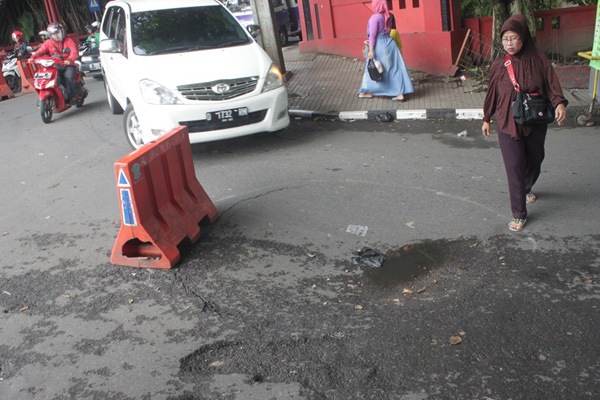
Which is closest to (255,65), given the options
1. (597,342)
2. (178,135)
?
(178,135)

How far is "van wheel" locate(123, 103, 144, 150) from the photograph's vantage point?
311 inches

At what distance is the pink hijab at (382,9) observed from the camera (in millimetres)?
9477

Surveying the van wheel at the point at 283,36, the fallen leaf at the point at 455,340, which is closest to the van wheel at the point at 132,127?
the fallen leaf at the point at 455,340

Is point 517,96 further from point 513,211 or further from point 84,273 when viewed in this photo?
point 84,273

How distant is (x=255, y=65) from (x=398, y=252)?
3.90 m

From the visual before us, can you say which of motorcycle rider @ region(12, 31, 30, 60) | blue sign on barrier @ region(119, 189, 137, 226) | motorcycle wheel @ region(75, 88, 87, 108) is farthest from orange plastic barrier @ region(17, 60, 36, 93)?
blue sign on barrier @ region(119, 189, 137, 226)

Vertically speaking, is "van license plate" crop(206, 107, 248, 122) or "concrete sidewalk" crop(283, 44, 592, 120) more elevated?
"van license plate" crop(206, 107, 248, 122)

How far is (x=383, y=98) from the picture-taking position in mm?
10211

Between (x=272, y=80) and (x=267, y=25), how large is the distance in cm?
438

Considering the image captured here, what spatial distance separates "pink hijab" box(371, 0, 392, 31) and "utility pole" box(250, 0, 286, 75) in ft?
8.66

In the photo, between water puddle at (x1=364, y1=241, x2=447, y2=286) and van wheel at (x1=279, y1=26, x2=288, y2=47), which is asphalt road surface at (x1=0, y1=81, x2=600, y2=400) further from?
van wheel at (x1=279, y1=26, x2=288, y2=47)

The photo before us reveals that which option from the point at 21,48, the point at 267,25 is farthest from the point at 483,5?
the point at 21,48

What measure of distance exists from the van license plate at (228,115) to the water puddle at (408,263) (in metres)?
3.35

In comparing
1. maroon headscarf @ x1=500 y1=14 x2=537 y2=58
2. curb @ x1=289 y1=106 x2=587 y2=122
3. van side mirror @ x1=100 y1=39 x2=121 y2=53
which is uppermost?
van side mirror @ x1=100 y1=39 x2=121 y2=53
